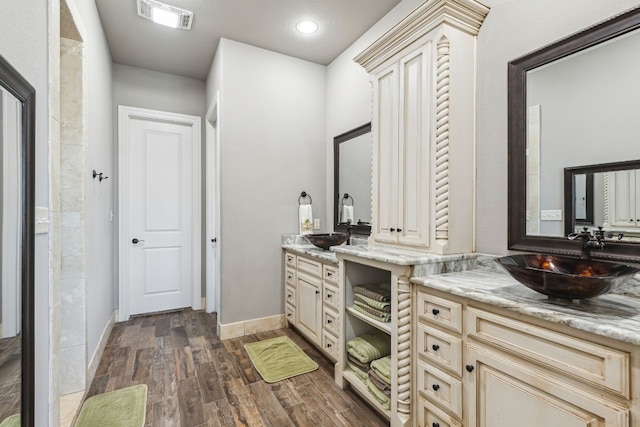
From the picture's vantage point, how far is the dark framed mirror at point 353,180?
289cm

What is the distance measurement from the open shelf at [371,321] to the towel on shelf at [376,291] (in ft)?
0.43

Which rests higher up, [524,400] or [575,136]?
[575,136]

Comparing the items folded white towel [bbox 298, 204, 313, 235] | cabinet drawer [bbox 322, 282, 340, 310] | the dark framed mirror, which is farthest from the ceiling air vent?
cabinet drawer [bbox 322, 282, 340, 310]

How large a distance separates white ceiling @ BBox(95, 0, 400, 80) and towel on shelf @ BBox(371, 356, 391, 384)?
2667 millimetres

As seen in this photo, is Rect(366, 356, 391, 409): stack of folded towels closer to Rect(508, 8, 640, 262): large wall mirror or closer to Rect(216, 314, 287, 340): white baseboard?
Rect(508, 8, 640, 262): large wall mirror

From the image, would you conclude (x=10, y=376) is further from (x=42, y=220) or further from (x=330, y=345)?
(x=330, y=345)

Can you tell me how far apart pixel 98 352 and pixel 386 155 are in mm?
2784

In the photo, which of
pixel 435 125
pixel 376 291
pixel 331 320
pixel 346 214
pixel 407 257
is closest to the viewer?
pixel 407 257

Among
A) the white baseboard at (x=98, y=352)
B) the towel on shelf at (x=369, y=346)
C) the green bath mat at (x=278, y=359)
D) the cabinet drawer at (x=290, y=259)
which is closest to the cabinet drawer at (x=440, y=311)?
the towel on shelf at (x=369, y=346)

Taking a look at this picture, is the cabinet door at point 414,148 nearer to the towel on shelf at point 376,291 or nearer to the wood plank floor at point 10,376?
the towel on shelf at point 376,291

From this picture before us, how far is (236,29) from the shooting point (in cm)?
289

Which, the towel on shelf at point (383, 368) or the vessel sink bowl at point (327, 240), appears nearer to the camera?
the towel on shelf at point (383, 368)

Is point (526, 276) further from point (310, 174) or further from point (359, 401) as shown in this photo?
point (310, 174)

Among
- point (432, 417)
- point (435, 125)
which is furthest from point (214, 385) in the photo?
point (435, 125)
